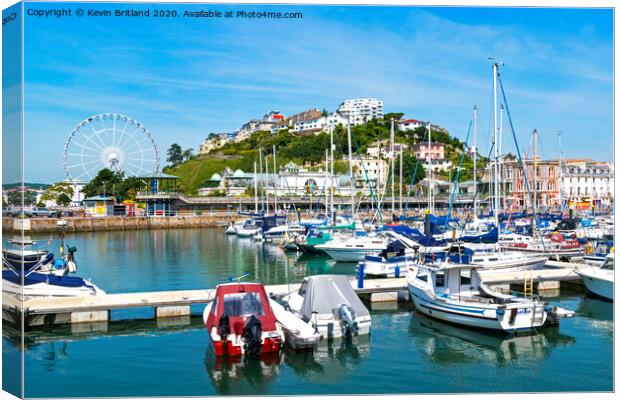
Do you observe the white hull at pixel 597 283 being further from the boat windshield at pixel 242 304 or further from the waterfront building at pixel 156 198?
the waterfront building at pixel 156 198

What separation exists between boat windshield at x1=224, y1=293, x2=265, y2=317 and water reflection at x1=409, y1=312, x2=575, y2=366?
412cm

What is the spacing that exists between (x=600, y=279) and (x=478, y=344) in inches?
308

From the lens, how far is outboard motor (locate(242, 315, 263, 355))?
13938 millimetres

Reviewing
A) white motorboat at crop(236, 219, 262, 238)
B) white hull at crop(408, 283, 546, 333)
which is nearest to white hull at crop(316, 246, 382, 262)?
white hull at crop(408, 283, 546, 333)

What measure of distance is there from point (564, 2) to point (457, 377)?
742cm

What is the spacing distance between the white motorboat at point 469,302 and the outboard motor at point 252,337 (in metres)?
6.15

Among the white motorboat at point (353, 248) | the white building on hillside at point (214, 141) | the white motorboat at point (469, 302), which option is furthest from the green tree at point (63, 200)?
the white building on hillside at point (214, 141)

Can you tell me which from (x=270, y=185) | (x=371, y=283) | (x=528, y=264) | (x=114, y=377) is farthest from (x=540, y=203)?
(x=270, y=185)

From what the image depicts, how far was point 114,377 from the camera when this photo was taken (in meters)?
12.8

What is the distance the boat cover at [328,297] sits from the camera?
53.0 ft

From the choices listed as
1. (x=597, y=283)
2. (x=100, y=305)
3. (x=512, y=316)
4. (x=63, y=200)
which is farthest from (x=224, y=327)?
(x=63, y=200)

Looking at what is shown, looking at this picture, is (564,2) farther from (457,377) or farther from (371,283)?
(371,283)

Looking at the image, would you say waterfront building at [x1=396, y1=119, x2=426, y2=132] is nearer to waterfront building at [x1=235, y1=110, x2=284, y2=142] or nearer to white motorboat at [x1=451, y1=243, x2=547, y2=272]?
waterfront building at [x1=235, y1=110, x2=284, y2=142]

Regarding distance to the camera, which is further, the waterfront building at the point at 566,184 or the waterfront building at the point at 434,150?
the waterfront building at the point at 434,150
